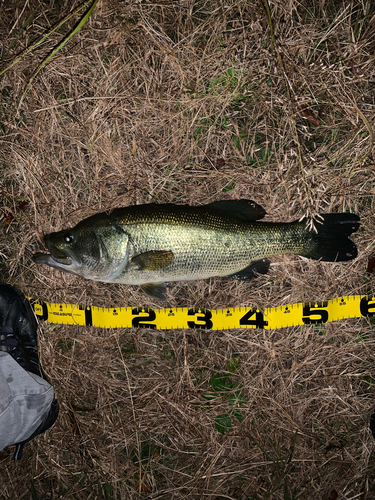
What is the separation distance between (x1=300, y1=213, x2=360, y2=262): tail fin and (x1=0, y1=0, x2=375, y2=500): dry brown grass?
230 millimetres

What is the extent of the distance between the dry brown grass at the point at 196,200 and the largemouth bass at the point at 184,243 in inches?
13.6

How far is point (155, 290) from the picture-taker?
3.27 m

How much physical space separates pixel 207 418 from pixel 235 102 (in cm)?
360

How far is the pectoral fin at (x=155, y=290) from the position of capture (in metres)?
3.26

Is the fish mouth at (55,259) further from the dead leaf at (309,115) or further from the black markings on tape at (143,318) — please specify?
the dead leaf at (309,115)

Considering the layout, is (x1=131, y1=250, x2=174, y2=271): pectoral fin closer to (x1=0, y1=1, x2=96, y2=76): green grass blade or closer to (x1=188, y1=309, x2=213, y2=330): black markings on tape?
(x1=188, y1=309, x2=213, y2=330): black markings on tape

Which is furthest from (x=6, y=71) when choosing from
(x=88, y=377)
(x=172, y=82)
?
(x=88, y=377)

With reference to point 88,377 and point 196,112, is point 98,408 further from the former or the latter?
point 196,112

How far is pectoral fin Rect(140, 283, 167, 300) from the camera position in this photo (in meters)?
3.26

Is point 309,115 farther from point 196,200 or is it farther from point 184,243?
point 184,243

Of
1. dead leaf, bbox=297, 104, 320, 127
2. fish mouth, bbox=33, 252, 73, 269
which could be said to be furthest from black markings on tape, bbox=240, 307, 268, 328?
dead leaf, bbox=297, 104, 320, 127

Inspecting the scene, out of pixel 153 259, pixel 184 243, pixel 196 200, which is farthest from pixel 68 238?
pixel 196 200

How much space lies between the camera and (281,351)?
3645 millimetres

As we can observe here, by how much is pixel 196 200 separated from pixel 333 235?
58.4 inches
